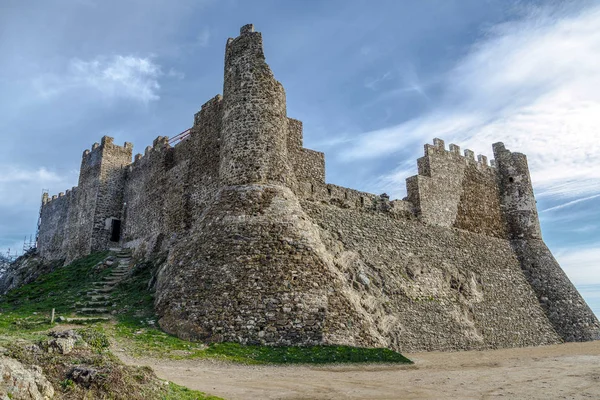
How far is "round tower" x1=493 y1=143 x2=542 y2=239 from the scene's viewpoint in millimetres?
28953

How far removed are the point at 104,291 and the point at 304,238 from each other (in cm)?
942

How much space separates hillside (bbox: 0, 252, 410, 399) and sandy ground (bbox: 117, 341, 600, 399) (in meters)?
0.77

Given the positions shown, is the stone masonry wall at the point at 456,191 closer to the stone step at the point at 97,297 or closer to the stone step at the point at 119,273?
the stone step at the point at 119,273

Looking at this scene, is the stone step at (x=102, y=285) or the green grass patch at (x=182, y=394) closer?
the green grass patch at (x=182, y=394)

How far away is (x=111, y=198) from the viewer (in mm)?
29312

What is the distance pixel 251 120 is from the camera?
1827 cm

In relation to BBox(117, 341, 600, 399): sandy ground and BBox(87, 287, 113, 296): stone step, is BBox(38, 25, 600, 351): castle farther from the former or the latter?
BBox(87, 287, 113, 296): stone step

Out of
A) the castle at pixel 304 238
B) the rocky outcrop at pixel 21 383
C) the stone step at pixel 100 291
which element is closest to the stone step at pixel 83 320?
the castle at pixel 304 238

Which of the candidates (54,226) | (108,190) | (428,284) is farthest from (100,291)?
(54,226)

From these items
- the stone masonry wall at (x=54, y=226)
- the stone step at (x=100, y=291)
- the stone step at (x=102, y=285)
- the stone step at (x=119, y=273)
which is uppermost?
the stone masonry wall at (x=54, y=226)

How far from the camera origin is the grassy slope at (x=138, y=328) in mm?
12812

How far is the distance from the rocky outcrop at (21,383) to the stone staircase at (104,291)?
11216 mm

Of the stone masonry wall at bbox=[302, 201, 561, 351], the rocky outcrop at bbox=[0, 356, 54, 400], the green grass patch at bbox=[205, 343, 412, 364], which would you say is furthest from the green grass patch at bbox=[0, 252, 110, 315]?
the rocky outcrop at bbox=[0, 356, 54, 400]

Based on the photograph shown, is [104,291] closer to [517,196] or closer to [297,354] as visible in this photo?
[297,354]
